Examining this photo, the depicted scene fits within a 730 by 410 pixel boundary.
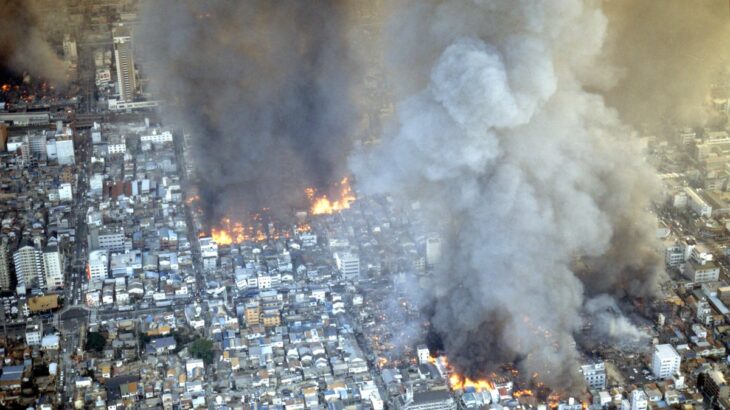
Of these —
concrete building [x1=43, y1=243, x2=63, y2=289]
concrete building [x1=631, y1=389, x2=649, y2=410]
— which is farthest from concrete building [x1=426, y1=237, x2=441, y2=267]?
concrete building [x1=43, y1=243, x2=63, y2=289]

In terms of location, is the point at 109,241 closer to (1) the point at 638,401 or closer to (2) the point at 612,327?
(2) the point at 612,327

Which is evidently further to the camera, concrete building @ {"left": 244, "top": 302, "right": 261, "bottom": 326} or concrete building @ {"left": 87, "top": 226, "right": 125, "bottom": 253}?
concrete building @ {"left": 87, "top": 226, "right": 125, "bottom": 253}

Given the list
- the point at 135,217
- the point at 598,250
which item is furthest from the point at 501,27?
the point at 135,217

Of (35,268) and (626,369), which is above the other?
(35,268)

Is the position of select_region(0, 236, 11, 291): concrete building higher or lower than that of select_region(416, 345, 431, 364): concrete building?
higher

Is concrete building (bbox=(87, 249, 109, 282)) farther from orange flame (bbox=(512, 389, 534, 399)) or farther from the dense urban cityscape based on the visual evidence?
orange flame (bbox=(512, 389, 534, 399))

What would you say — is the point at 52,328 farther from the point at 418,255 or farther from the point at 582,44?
the point at 582,44
